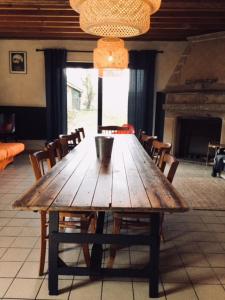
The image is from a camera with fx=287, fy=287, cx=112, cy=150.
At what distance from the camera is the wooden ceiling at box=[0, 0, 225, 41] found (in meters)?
4.09

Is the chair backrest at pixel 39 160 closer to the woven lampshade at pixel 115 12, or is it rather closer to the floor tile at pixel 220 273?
the woven lampshade at pixel 115 12

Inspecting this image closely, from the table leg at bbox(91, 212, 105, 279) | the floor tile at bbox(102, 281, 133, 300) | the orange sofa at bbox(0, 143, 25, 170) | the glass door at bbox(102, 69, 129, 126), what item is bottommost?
the floor tile at bbox(102, 281, 133, 300)

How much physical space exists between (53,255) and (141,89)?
530 centimetres

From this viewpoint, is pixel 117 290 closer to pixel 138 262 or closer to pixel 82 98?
pixel 138 262

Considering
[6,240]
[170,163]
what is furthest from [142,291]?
[6,240]

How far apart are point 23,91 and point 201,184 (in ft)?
14.9

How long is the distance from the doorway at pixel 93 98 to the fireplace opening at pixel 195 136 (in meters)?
1.38

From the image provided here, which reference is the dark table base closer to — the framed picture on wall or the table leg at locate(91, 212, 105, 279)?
the table leg at locate(91, 212, 105, 279)

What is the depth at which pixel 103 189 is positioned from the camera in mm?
1708

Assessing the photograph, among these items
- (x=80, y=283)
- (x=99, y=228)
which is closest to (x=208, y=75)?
(x=99, y=228)

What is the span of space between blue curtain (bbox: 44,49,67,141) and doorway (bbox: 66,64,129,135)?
258mm

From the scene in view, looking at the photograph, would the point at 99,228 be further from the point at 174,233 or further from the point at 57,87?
the point at 57,87

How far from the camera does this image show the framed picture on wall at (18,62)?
6.52 metres

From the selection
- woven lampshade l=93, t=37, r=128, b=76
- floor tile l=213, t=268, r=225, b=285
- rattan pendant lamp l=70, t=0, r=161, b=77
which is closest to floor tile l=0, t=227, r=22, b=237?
floor tile l=213, t=268, r=225, b=285
